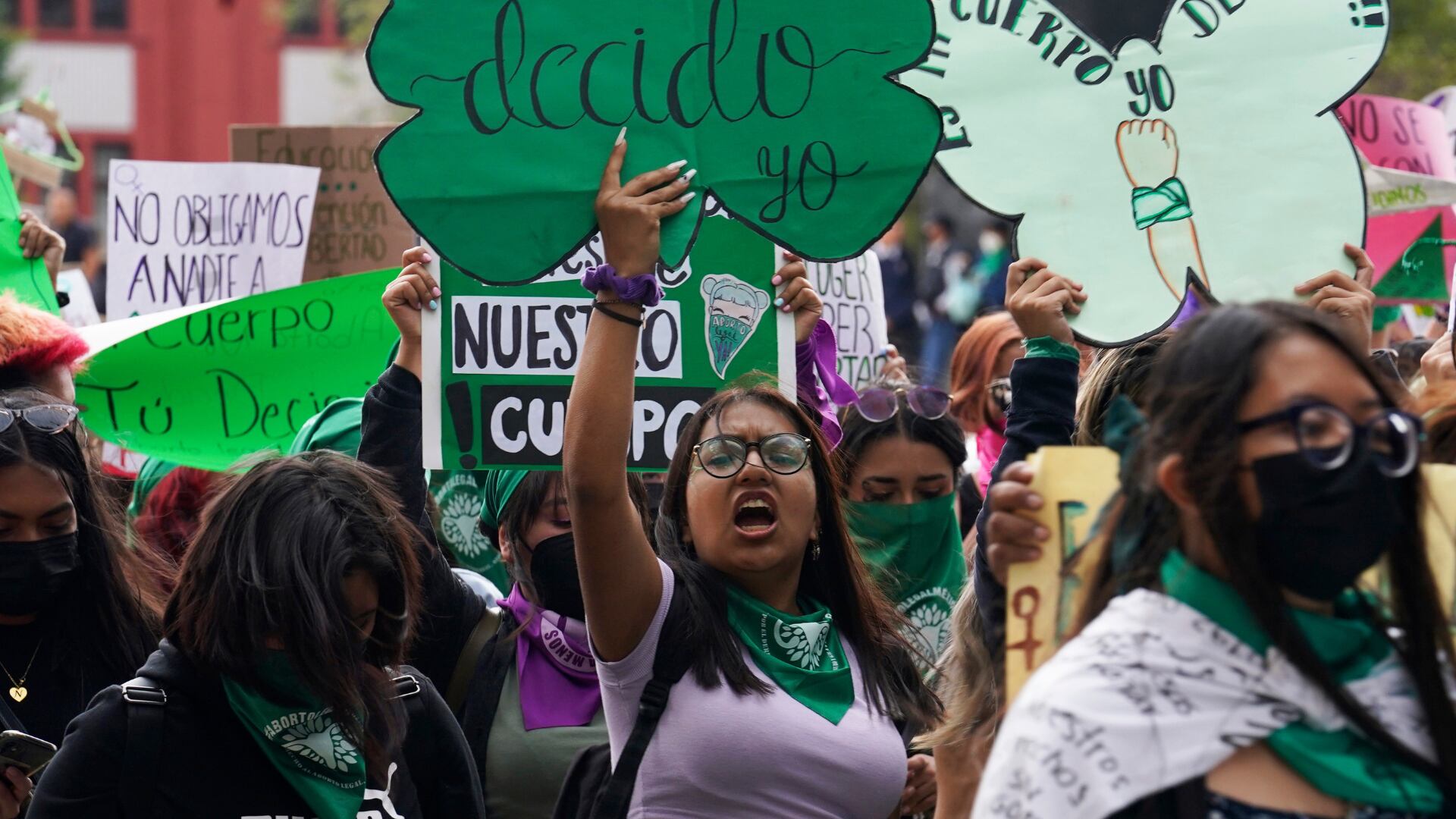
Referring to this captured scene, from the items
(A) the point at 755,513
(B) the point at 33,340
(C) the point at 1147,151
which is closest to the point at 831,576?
(A) the point at 755,513

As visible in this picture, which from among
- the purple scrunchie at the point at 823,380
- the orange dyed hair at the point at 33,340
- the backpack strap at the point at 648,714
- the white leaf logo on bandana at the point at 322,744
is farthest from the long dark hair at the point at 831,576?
the orange dyed hair at the point at 33,340

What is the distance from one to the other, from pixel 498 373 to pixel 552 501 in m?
0.48

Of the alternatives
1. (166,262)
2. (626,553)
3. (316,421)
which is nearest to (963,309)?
(166,262)

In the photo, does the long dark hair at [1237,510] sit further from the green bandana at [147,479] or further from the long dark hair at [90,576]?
the green bandana at [147,479]

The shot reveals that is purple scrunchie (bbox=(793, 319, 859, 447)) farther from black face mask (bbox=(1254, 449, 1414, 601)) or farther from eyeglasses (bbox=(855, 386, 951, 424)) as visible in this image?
black face mask (bbox=(1254, 449, 1414, 601))

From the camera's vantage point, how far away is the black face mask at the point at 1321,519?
5.81 feet

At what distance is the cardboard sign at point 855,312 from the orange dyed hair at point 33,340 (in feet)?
6.93

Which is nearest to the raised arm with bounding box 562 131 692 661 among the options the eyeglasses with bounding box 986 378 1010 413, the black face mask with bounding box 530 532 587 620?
the black face mask with bounding box 530 532 587 620

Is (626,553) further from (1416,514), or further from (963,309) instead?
(963,309)

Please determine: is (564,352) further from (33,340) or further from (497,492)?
(33,340)

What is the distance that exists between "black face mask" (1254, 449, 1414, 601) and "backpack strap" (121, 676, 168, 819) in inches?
66.3

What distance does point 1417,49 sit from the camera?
13.6 m

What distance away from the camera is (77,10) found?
98.2ft

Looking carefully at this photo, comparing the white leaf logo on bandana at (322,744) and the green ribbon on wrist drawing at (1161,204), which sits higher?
the green ribbon on wrist drawing at (1161,204)
